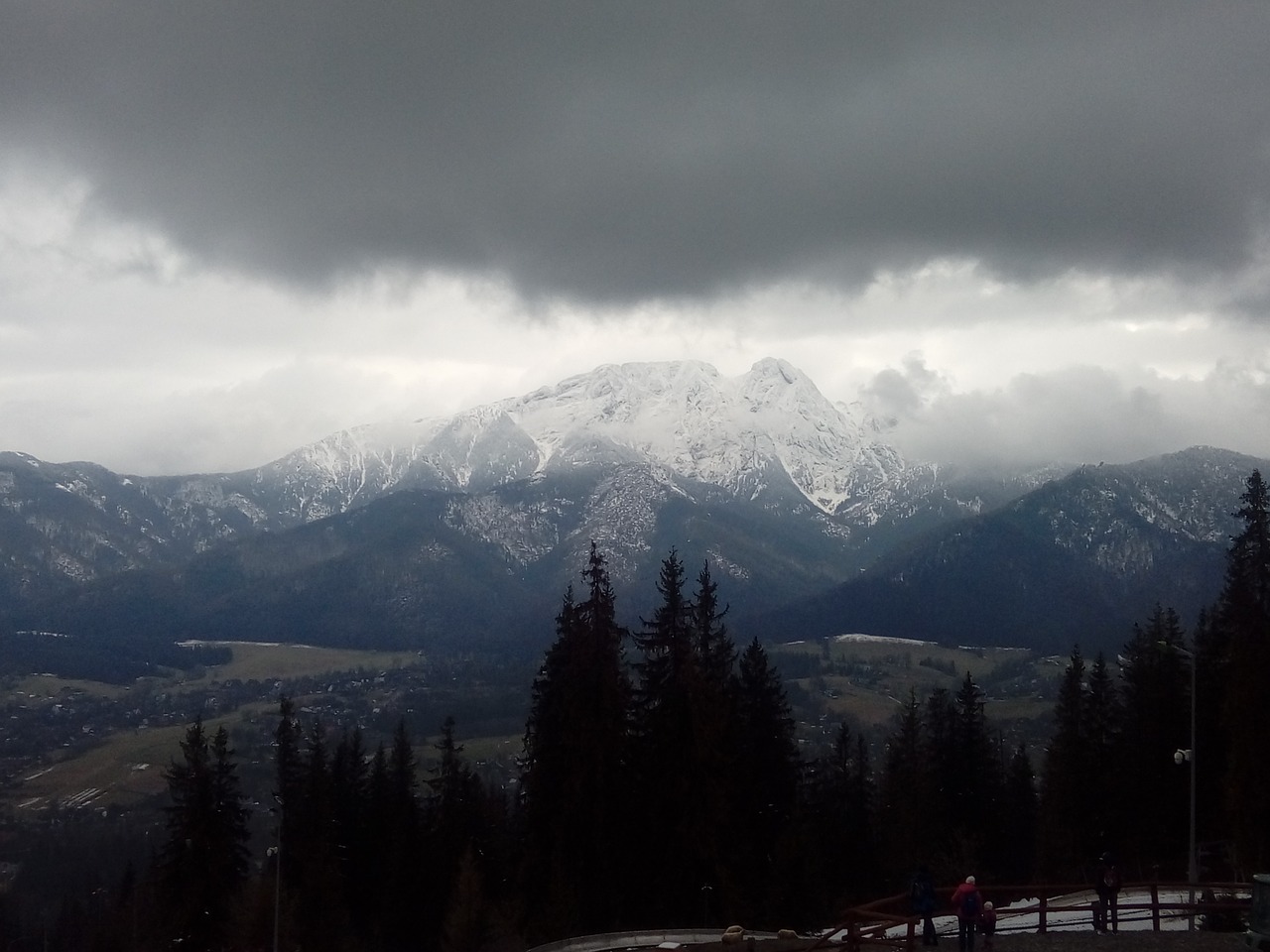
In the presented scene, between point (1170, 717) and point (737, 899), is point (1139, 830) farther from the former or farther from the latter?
point (737, 899)

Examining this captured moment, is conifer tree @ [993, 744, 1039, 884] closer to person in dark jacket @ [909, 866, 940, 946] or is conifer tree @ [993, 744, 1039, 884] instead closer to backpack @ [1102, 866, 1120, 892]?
backpack @ [1102, 866, 1120, 892]

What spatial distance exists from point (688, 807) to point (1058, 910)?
19.8 meters

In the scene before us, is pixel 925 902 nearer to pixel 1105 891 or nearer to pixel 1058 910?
pixel 1058 910

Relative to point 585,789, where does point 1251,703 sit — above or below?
above

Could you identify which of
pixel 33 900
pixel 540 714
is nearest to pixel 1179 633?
pixel 540 714

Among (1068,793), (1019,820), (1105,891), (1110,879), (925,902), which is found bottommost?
(1019,820)

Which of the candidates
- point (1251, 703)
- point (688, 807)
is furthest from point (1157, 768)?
point (688, 807)

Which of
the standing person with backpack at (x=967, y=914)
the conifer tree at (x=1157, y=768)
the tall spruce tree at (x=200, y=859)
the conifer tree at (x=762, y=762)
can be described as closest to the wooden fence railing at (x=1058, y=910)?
the standing person with backpack at (x=967, y=914)

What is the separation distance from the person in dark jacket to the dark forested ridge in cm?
1860

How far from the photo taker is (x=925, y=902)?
96.1 feet

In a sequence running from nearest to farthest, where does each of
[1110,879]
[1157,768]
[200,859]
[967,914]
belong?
1. [967,914]
2. [1110,879]
3. [200,859]
4. [1157,768]

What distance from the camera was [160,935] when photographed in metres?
61.2

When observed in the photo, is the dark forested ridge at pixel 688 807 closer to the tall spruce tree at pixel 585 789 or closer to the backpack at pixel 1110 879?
the tall spruce tree at pixel 585 789

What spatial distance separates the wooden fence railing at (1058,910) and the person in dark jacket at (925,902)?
33 cm
